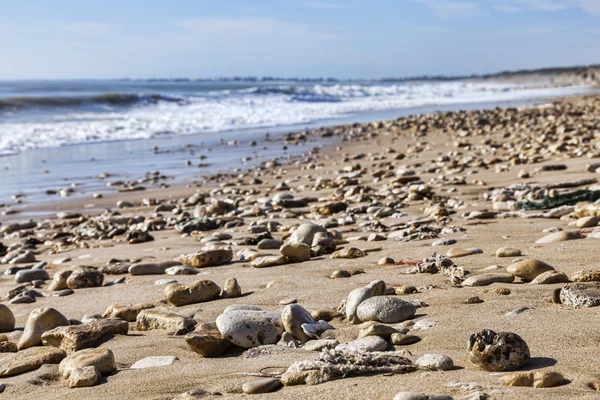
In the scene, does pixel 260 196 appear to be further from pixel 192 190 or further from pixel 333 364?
pixel 333 364

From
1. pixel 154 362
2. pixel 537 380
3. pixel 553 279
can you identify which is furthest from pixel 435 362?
pixel 553 279

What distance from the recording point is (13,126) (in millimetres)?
17156

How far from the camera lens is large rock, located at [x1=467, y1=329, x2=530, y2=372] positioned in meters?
1.73

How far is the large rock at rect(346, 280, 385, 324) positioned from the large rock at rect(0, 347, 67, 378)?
1.02 m

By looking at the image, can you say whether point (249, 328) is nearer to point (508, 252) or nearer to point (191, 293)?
point (191, 293)

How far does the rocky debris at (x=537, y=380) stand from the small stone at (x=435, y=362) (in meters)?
0.19

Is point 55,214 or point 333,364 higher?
point 333,364

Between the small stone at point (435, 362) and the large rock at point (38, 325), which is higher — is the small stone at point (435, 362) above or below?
above

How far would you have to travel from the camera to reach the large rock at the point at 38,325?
2.51 m

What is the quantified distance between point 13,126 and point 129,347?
16467 mm

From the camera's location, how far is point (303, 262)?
11.8 feet

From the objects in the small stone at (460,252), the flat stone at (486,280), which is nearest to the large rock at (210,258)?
the small stone at (460,252)

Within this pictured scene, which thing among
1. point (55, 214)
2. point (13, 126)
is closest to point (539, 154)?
point (55, 214)

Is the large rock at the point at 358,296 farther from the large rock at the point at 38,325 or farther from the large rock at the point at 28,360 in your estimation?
the large rock at the point at 38,325
